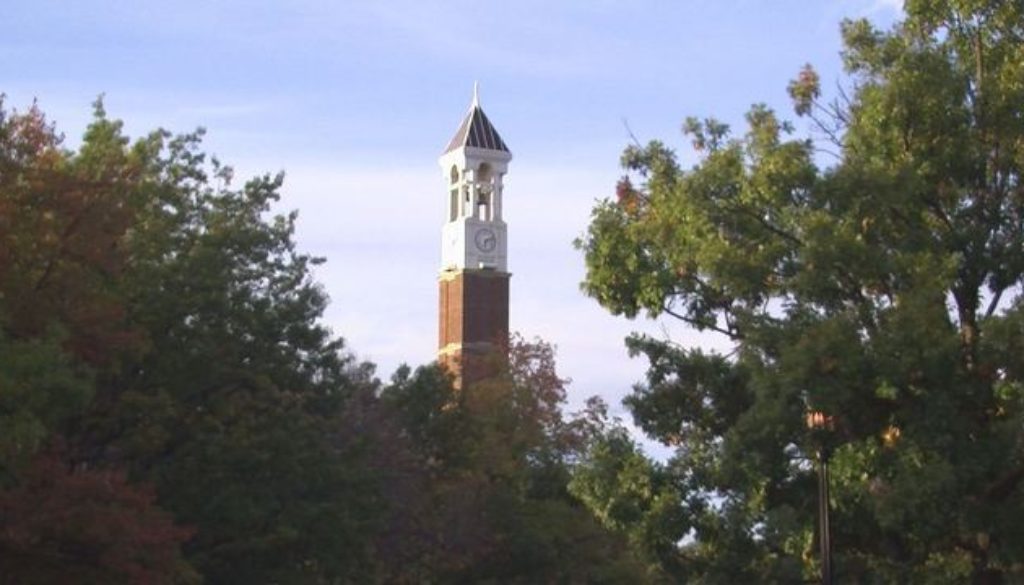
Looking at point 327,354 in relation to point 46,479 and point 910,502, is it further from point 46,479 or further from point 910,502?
point 910,502

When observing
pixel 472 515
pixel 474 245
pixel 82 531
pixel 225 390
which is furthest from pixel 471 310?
pixel 82 531

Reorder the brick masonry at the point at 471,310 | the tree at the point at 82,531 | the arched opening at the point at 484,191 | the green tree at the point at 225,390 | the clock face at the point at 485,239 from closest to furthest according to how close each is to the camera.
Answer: the tree at the point at 82,531 → the green tree at the point at 225,390 → the brick masonry at the point at 471,310 → the clock face at the point at 485,239 → the arched opening at the point at 484,191

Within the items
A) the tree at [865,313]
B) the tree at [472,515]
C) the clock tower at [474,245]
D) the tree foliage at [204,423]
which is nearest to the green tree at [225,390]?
the tree foliage at [204,423]

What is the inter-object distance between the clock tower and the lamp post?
69.4m

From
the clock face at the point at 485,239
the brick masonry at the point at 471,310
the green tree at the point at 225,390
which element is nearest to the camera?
the green tree at the point at 225,390

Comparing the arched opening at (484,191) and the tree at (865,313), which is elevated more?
the arched opening at (484,191)

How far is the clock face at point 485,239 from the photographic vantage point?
96.2 meters

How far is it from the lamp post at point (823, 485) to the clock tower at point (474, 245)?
228 feet

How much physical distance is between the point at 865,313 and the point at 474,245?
2887 inches

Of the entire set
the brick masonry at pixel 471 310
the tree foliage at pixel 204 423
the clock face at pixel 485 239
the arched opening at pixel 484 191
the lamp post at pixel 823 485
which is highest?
the arched opening at pixel 484 191

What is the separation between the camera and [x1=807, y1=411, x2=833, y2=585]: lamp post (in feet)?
73.9

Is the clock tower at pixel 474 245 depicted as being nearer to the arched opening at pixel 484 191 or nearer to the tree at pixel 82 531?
the arched opening at pixel 484 191

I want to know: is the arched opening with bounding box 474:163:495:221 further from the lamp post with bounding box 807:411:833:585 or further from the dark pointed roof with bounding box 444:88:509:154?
the lamp post with bounding box 807:411:833:585

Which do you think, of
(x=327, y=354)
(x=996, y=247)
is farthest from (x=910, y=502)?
(x=327, y=354)
